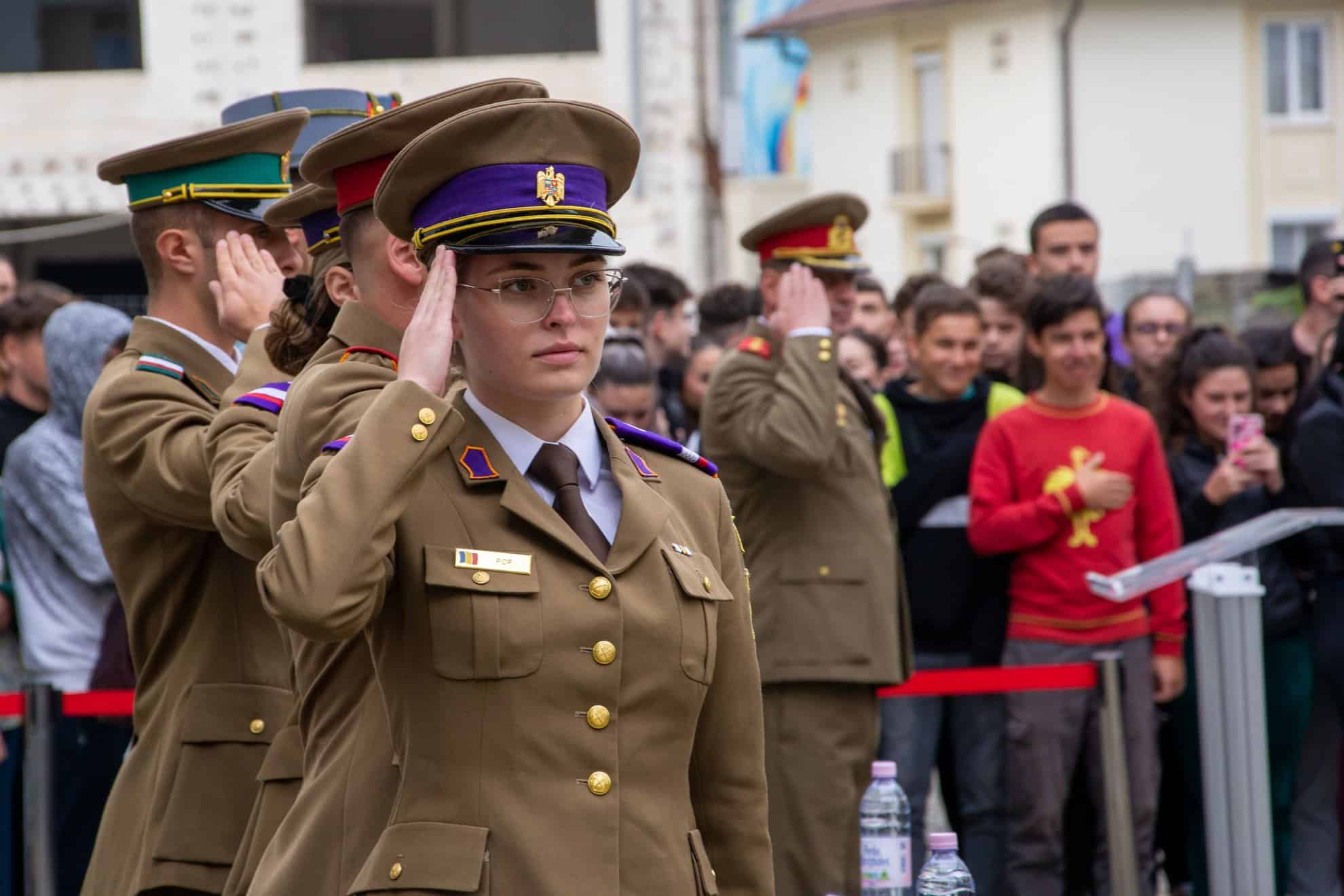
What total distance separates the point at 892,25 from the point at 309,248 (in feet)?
115

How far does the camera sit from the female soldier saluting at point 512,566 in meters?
2.71

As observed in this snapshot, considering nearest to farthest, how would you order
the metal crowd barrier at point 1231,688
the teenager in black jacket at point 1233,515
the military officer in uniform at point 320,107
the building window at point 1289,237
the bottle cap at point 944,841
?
the bottle cap at point 944,841 → the military officer in uniform at point 320,107 → the metal crowd barrier at point 1231,688 → the teenager in black jacket at point 1233,515 → the building window at point 1289,237

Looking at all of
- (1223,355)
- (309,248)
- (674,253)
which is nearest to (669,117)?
(674,253)

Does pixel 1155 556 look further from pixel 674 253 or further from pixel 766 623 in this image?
pixel 674 253

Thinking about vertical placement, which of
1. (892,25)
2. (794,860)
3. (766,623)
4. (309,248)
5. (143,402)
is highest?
(892,25)

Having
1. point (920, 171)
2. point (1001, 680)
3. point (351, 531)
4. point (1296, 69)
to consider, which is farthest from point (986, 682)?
point (1296, 69)

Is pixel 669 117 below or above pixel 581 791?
above

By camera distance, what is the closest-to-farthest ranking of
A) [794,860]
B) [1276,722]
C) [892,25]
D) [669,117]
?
[794,860] < [1276,722] < [669,117] < [892,25]

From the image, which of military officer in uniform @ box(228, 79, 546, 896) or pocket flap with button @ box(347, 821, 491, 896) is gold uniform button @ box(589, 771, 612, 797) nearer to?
pocket flap with button @ box(347, 821, 491, 896)

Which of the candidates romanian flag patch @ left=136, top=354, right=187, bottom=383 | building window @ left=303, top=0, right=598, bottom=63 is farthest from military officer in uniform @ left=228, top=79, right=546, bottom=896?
building window @ left=303, top=0, right=598, bottom=63

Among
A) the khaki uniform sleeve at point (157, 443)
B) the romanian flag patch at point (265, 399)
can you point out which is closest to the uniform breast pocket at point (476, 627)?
the romanian flag patch at point (265, 399)

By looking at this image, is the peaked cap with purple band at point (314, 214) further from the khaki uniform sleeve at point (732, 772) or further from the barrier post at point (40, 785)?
the barrier post at point (40, 785)

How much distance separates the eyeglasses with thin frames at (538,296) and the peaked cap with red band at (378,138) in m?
0.41

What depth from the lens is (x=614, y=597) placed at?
9.17ft
